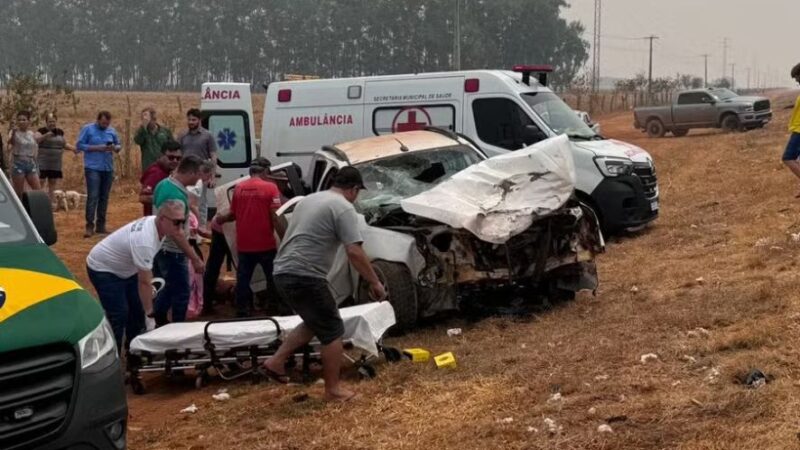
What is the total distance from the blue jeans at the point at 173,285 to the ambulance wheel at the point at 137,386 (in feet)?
2.91

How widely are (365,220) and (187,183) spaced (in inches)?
60.9

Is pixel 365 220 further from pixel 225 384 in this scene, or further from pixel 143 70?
pixel 143 70

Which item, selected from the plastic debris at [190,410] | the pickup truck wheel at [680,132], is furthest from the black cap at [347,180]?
the pickup truck wheel at [680,132]

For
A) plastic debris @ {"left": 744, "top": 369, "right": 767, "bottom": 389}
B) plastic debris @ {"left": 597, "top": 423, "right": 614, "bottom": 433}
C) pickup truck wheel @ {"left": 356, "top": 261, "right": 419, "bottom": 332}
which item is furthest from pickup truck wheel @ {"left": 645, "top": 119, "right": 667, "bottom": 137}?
plastic debris @ {"left": 597, "top": 423, "right": 614, "bottom": 433}

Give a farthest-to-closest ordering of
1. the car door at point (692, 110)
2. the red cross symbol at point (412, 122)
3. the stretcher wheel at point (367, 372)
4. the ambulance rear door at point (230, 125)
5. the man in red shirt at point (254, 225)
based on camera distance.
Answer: the car door at point (692, 110) < the ambulance rear door at point (230, 125) < the red cross symbol at point (412, 122) < the man in red shirt at point (254, 225) < the stretcher wheel at point (367, 372)

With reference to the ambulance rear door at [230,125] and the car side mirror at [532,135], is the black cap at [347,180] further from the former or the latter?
the ambulance rear door at [230,125]

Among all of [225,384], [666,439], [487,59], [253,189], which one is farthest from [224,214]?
[487,59]

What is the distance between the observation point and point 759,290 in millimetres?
7402

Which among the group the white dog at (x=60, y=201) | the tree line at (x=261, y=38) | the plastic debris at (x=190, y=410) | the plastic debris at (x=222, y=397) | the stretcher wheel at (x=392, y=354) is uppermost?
the tree line at (x=261, y=38)

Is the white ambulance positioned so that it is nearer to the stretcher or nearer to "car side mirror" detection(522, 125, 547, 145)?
"car side mirror" detection(522, 125, 547, 145)

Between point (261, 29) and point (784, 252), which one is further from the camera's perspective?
point (261, 29)

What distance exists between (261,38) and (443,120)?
10524 cm

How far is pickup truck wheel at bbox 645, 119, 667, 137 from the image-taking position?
33031 mm

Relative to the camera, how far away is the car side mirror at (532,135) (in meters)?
11.7
